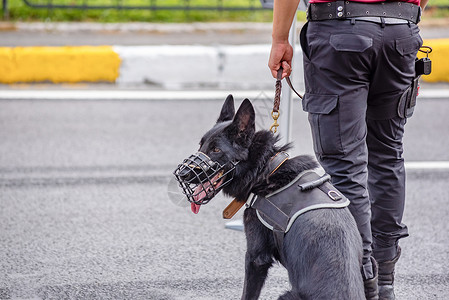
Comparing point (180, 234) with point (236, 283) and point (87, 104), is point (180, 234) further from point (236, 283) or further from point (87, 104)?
point (87, 104)

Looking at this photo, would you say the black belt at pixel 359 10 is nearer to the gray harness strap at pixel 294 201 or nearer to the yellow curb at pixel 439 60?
the gray harness strap at pixel 294 201

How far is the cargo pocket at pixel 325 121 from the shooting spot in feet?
9.04

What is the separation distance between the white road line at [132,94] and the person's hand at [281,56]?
3812 millimetres

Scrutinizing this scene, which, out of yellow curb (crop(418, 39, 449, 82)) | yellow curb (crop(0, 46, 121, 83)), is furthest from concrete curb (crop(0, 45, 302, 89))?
yellow curb (crop(418, 39, 449, 82))

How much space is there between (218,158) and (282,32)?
574 millimetres

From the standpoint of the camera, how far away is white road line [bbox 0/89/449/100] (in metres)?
6.77

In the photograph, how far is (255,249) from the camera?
8.92ft

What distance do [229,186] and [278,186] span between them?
0.67 ft

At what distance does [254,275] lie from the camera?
9.08 feet

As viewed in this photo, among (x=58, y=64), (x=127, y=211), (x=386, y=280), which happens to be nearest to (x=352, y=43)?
(x=386, y=280)

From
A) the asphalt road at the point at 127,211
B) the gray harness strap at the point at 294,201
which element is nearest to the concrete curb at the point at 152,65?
the asphalt road at the point at 127,211

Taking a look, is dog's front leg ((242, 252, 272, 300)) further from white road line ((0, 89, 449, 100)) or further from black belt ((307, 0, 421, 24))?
white road line ((0, 89, 449, 100))

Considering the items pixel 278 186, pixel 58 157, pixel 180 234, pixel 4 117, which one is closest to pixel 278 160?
pixel 278 186

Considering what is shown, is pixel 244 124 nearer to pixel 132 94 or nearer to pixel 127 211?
pixel 127 211
